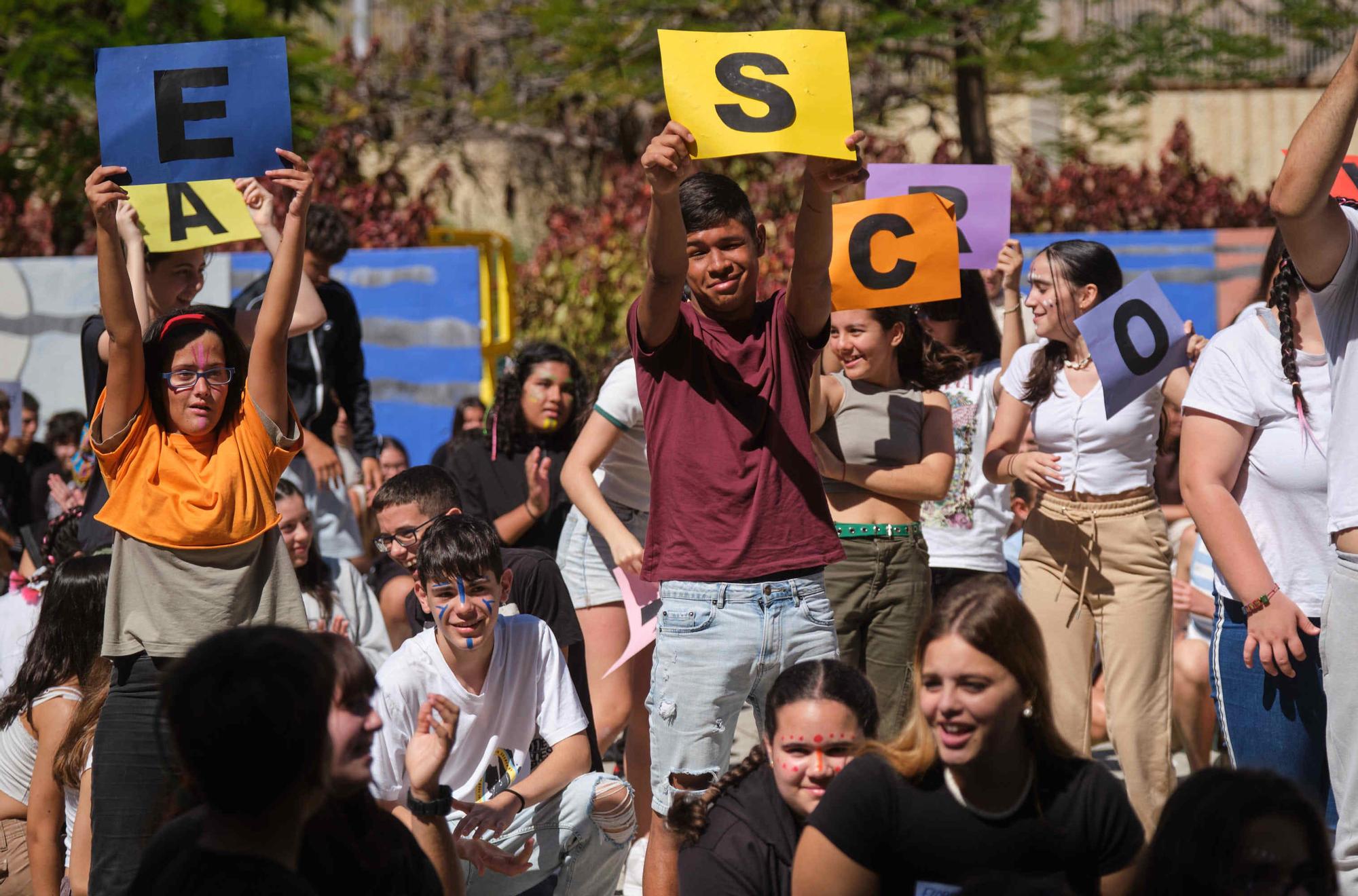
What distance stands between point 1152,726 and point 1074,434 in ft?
3.12

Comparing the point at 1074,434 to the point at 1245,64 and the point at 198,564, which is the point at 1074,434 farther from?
the point at 1245,64

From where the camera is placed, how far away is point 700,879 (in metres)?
3.35

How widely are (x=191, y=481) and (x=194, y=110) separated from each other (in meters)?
1.13

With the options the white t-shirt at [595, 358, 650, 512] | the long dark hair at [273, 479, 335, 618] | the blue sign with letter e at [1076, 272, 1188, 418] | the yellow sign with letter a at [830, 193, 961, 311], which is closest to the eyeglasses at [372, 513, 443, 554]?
the long dark hair at [273, 479, 335, 618]

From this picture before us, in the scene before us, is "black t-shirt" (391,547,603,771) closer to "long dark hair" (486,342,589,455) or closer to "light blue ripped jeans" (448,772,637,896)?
"light blue ripped jeans" (448,772,637,896)

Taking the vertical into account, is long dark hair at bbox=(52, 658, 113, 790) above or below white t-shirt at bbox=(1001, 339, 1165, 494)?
below

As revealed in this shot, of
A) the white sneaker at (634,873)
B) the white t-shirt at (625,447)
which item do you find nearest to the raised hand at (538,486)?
the white t-shirt at (625,447)

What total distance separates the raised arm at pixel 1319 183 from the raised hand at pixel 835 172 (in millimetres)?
946

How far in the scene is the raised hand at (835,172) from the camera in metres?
3.57

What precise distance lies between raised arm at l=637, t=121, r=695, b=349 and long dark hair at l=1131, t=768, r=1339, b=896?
163cm

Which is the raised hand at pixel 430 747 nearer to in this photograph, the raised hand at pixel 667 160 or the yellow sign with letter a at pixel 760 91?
the raised hand at pixel 667 160

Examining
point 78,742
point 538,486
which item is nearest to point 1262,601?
point 538,486

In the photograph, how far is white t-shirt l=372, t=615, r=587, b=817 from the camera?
405 cm

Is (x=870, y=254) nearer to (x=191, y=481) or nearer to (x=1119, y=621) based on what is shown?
(x=1119, y=621)
